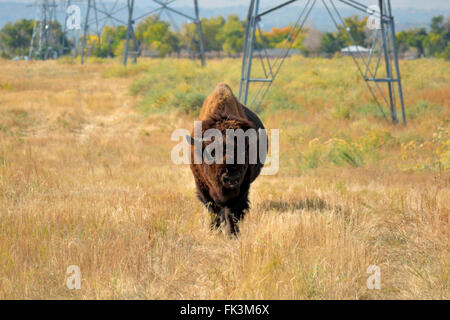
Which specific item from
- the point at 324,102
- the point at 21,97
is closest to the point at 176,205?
the point at 324,102

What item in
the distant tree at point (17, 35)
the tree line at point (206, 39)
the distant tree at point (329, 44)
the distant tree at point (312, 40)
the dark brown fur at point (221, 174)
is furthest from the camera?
the distant tree at point (312, 40)

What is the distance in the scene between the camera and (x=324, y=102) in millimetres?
19281

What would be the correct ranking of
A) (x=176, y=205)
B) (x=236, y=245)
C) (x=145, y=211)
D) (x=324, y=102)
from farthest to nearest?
(x=324, y=102) < (x=176, y=205) < (x=145, y=211) < (x=236, y=245)

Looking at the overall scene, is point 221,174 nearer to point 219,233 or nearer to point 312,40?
point 219,233

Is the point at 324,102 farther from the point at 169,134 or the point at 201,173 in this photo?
the point at 201,173

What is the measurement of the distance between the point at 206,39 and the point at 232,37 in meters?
9.37

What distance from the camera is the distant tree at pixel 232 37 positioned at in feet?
362

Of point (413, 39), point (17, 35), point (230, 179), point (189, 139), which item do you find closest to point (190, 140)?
point (189, 139)

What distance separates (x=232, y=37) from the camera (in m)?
111

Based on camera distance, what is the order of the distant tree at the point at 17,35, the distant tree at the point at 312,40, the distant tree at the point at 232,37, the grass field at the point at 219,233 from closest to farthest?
the grass field at the point at 219,233 → the distant tree at the point at 17,35 → the distant tree at the point at 312,40 → the distant tree at the point at 232,37

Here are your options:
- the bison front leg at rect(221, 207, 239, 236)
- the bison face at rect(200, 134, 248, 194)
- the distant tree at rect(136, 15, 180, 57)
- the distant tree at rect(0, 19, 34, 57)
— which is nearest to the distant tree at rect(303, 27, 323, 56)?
the distant tree at rect(136, 15, 180, 57)

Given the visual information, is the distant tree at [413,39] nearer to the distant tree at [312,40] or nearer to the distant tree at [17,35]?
the distant tree at [312,40]

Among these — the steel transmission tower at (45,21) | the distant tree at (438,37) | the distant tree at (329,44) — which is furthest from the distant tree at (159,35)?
the distant tree at (438,37)
